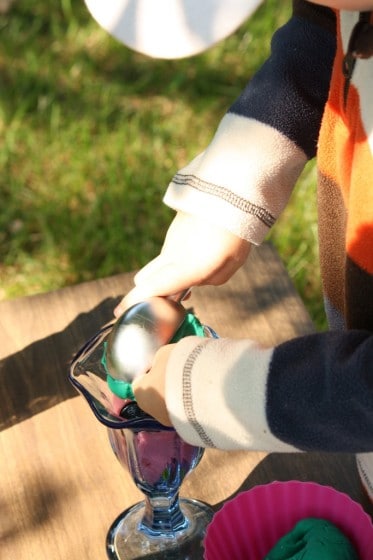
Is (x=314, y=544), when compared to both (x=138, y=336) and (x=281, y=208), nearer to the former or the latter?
(x=138, y=336)

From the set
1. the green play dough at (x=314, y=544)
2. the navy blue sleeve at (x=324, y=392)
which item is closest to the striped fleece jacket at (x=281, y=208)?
the navy blue sleeve at (x=324, y=392)

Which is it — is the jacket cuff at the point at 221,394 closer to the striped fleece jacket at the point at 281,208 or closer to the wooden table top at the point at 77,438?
the striped fleece jacket at the point at 281,208

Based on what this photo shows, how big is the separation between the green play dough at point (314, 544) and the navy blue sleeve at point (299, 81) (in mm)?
357

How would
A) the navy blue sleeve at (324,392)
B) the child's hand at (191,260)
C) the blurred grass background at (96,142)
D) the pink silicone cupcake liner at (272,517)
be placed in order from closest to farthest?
the navy blue sleeve at (324,392), the pink silicone cupcake liner at (272,517), the child's hand at (191,260), the blurred grass background at (96,142)

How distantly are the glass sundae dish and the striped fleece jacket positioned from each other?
7cm

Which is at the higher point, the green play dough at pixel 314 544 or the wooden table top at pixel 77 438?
the green play dough at pixel 314 544

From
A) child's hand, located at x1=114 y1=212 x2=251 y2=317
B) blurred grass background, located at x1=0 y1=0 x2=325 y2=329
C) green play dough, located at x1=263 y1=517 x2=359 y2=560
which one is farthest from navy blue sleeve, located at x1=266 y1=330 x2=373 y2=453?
blurred grass background, located at x1=0 y1=0 x2=325 y2=329

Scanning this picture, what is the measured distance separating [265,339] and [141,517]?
277mm

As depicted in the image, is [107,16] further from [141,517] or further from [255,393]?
[141,517]

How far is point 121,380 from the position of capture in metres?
0.84

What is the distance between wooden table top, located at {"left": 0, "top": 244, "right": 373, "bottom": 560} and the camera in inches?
37.9

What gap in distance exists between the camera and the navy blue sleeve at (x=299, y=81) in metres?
0.95

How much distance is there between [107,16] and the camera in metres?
0.75

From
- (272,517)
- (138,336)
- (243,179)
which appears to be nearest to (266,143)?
(243,179)
